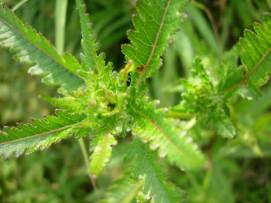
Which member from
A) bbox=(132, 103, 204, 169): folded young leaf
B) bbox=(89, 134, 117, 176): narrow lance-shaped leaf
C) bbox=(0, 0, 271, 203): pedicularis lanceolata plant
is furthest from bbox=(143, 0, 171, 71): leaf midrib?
bbox=(89, 134, 117, 176): narrow lance-shaped leaf

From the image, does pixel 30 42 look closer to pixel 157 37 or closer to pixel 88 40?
pixel 88 40

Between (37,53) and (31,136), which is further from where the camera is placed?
(37,53)

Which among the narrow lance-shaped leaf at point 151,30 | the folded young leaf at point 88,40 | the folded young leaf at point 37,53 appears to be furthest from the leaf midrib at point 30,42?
the narrow lance-shaped leaf at point 151,30

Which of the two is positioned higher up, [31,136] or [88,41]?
[88,41]

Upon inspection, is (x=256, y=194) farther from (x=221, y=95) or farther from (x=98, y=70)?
(x=98, y=70)

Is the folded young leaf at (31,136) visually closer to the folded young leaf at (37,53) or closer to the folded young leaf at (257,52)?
the folded young leaf at (37,53)

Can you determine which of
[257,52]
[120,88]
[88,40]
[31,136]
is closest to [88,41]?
[88,40]

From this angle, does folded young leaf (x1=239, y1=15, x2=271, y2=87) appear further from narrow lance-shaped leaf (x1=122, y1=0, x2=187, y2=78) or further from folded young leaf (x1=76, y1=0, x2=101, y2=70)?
folded young leaf (x1=76, y1=0, x2=101, y2=70)
